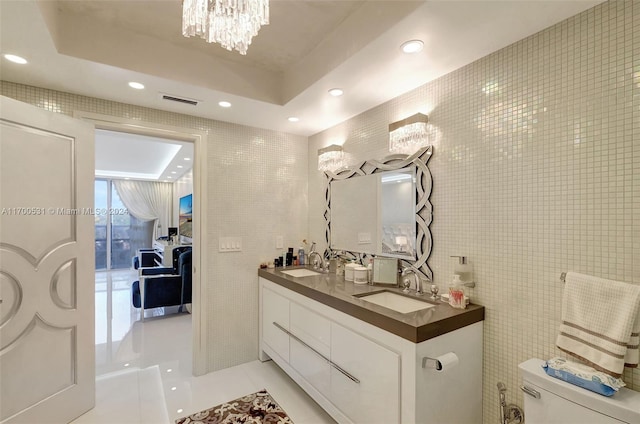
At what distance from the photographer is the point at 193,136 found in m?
2.62

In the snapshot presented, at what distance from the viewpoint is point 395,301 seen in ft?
6.70

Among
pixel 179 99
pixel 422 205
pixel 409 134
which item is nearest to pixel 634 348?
pixel 422 205

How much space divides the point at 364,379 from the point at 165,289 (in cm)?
334

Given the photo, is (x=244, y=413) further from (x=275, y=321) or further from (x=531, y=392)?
(x=531, y=392)

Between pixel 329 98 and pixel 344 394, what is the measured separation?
203 cm

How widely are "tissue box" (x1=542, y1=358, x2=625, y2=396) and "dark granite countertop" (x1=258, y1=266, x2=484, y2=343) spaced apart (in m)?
0.39

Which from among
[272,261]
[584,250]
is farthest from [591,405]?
[272,261]

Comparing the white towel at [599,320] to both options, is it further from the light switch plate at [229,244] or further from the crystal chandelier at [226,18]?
the light switch plate at [229,244]

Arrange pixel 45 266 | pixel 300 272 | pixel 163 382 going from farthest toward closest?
pixel 300 272 → pixel 163 382 → pixel 45 266

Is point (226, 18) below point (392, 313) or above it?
above

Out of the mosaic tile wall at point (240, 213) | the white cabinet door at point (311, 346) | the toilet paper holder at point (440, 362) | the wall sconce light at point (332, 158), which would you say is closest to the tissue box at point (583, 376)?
the toilet paper holder at point (440, 362)

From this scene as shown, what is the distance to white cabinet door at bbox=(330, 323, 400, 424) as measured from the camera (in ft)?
4.94

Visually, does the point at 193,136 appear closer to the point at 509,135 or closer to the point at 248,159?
the point at 248,159

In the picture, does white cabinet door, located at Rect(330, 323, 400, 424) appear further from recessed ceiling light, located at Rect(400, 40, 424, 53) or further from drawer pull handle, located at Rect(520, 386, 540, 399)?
recessed ceiling light, located at Rect(400, 40, 424, 53)
